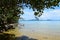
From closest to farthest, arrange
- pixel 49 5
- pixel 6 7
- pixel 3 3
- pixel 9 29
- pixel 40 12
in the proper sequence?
pixel 3 3 → pixel 6 7 → pixel 49 5 → pixel 40 12 → pixel 9 29

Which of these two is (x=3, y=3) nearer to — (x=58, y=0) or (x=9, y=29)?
(x=58, y=0)

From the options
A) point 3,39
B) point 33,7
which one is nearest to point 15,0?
point 33,7

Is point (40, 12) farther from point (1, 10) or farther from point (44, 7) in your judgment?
point (1, 10)

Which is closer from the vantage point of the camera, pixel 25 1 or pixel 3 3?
pixel 3 3

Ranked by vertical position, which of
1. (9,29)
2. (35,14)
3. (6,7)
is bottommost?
(9,29)

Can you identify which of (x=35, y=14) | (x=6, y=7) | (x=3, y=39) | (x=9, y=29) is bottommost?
(x=9, y=29)

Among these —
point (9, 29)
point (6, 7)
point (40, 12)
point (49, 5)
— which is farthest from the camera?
point (9, 29)

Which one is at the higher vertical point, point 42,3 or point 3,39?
point 42,3

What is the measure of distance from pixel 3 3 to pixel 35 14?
3.56 m

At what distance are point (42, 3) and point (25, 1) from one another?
1.19m

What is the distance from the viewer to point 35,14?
544 inches

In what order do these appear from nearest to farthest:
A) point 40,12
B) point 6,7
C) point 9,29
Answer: point 6,7 → point 40,12 → point 9,29

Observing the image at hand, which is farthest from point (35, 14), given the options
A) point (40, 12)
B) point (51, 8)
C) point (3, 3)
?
point (3, 3)

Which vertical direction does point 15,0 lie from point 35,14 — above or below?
above
